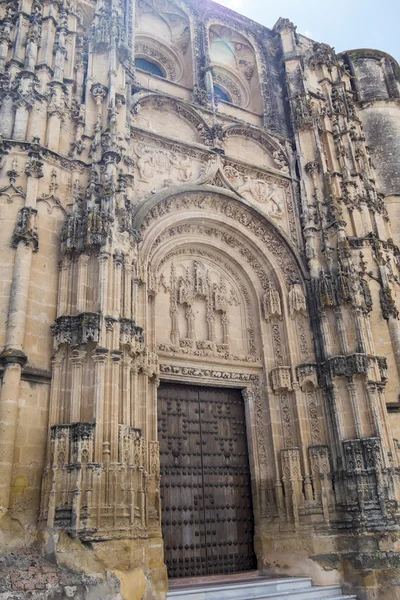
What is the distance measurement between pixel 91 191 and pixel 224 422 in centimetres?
558

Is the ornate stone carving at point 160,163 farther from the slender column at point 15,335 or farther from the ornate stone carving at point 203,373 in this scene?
the ornate stone carving at point 203,373

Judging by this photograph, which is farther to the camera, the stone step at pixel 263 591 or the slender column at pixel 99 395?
the stone step at pixel 263 591

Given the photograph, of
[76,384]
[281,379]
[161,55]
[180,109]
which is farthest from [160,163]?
[76,384]

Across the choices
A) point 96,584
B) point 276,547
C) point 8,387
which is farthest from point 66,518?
point 276,547

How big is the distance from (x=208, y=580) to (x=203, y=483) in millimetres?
1733

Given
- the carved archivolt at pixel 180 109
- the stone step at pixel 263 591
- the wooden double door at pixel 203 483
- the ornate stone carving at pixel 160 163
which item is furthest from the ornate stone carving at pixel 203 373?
the carved archivolt at pixel 180 109

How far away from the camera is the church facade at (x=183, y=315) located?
27.1ft

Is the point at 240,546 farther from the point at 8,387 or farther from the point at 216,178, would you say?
the point at 216,178

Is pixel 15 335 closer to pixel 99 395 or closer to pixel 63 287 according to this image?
pixel 63 287

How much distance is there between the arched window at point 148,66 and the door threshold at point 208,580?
12.9 meters

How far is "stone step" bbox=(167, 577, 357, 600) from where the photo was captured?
856 cm

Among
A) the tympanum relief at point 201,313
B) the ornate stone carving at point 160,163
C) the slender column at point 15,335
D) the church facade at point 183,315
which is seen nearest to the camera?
the slender column at point 15,335

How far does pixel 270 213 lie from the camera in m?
13.7

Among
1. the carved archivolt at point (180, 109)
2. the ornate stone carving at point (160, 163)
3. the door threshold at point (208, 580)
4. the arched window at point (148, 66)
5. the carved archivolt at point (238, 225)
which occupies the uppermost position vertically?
the arched window at point (148, 66)
